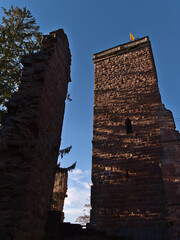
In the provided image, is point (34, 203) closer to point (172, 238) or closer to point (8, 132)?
point (8, 132)

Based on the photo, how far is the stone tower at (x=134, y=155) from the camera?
7398mm

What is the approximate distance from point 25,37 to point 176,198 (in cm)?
960

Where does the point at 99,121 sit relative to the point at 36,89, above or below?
above

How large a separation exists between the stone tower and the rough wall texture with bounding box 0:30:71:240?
2.90m

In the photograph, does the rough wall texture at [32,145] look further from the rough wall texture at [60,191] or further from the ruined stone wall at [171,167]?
the rough wall texture at [60,191]

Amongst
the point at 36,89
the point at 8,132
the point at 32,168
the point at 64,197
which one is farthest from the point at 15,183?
the point at 64,197

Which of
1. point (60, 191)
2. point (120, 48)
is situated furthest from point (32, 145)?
point (120, 48)

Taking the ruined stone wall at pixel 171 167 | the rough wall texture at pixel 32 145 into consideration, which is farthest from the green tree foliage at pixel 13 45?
the ruined stone wall at pixel 171 167

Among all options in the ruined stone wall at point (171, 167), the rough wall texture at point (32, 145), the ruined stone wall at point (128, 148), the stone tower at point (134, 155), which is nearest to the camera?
the rough wall texture at point (32, 145)

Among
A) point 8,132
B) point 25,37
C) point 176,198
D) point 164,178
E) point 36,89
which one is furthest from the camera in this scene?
point 25,37

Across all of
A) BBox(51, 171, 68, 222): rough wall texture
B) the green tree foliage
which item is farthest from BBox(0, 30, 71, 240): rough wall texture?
BBox(51, 171, 68, 222): rough wall texture

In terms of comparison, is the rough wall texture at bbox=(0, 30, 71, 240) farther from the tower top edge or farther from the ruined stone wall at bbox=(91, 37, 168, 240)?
the tower top edge

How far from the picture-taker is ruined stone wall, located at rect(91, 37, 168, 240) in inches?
303

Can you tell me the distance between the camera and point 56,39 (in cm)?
774
